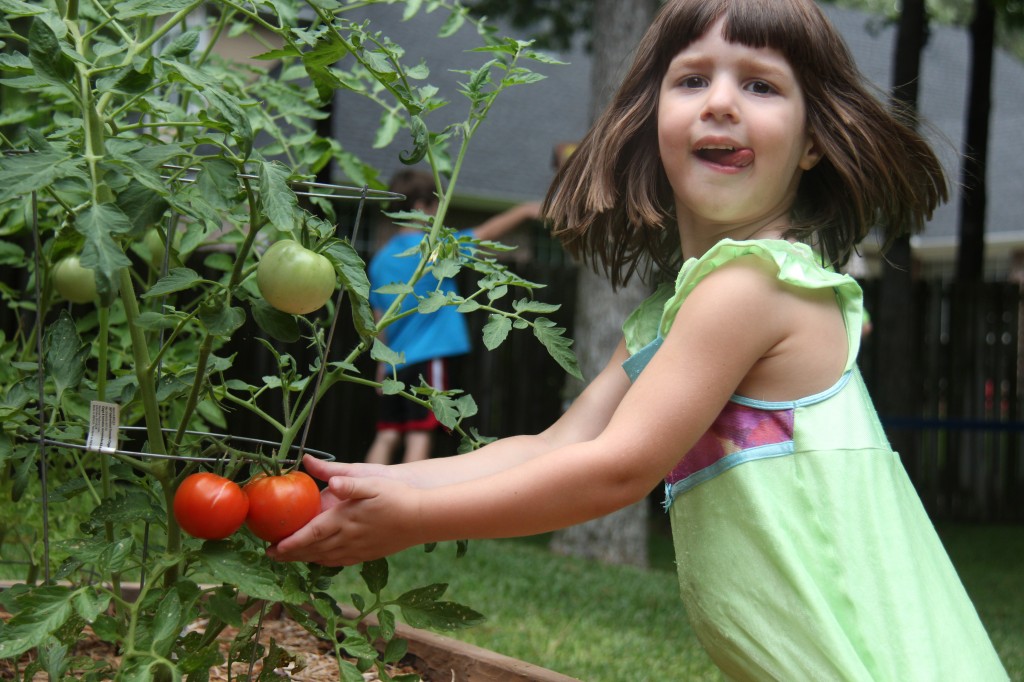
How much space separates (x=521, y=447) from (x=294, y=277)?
1.79 feet

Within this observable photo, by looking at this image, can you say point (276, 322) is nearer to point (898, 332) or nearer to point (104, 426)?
point (104, 426)

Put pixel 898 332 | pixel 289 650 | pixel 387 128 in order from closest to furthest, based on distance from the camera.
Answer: pixel 289 650
pixel 387 128
pixel 898 332

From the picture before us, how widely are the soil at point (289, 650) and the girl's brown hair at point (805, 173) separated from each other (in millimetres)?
816

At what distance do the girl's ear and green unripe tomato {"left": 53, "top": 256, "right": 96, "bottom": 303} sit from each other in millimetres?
1120

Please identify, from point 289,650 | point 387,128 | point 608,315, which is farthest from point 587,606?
point 387,128

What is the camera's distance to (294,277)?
4.26 ft

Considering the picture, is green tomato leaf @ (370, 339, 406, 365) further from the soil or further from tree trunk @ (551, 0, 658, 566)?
tree trunk @ (551, 0, 658, 566)

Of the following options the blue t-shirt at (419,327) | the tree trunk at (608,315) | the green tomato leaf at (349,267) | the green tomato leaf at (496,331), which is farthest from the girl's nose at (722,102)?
the blue t-shirt at (419,327)

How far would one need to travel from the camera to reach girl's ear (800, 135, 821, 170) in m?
1.62

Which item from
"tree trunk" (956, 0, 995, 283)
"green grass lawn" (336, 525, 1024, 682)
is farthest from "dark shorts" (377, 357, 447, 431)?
"tree trunk" (956, 0, 995, 283)

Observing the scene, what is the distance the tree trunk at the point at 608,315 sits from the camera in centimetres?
510

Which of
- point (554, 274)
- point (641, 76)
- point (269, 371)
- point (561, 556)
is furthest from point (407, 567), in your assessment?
point (554, 274)

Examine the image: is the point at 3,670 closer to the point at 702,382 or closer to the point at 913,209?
the point at 702,382

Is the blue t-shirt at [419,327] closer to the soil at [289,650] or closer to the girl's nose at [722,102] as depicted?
the soil at [289,650]
